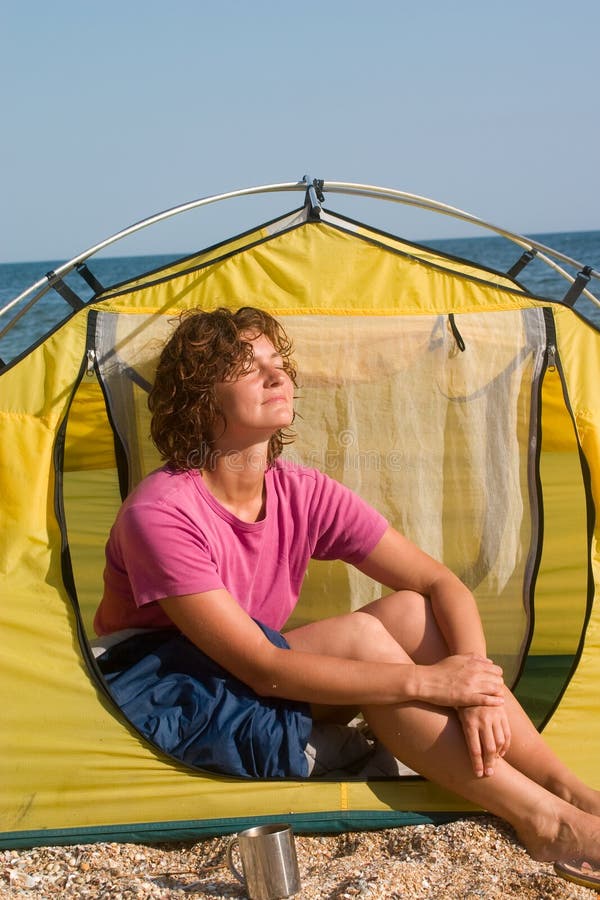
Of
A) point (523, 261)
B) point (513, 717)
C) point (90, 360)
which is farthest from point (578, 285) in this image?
point (90, 360)

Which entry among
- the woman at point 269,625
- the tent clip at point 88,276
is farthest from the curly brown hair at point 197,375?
the tent clip at point 88,276

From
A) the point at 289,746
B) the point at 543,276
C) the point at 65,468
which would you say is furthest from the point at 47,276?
the point at 543,276

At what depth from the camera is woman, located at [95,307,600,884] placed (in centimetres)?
209

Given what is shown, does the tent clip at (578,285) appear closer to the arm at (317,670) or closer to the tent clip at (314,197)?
→ the tent clip at (314,197)

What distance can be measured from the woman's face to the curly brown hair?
0.02 m

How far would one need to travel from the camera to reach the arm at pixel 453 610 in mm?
2059

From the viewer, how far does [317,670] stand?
6.95 ft

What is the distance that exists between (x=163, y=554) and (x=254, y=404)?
0.41 metres

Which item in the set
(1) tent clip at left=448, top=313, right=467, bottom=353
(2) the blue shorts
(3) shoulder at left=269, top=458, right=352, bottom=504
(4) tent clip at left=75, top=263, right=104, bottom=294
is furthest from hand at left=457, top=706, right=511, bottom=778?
(4) tent clip at left=75, top=263, right=104, bottom=294

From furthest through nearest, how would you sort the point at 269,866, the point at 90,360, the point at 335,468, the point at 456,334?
1. the point at 335,468
2. the point at 456,334
3. the point at 90,360
4. the point at 269,866

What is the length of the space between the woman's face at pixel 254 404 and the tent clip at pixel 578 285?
30.9 inches

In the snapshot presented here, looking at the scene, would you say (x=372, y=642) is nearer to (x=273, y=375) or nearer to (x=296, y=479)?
(x=296, y=479)

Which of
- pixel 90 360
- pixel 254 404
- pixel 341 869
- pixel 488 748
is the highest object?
pixel 90 360

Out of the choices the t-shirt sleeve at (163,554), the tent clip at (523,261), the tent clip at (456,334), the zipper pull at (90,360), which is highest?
the tent clip at (523,261)
